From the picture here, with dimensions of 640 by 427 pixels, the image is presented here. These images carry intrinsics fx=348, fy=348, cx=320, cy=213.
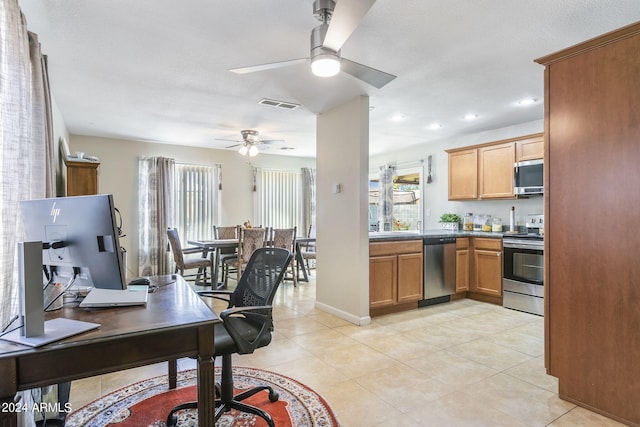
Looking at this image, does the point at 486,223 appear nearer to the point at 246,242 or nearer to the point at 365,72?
the point at 246,242

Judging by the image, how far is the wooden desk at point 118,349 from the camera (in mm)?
1048

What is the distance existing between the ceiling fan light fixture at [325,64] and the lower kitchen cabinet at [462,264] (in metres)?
3.32

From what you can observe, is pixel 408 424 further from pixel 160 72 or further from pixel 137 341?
pixel 160 72

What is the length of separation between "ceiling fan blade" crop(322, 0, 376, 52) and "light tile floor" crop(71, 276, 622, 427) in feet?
7.09

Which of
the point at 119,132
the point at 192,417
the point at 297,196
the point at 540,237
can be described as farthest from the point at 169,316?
the point at 297,196

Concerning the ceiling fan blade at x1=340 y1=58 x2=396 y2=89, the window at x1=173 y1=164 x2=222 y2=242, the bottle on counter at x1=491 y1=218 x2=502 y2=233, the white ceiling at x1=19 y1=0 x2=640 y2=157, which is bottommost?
the bottle on counter at x1=491 y1=218 x2=502 y2=233

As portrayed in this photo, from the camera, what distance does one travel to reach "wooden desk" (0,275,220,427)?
1048 mm

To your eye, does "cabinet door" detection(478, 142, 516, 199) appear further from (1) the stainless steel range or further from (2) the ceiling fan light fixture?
(2) the ceiling fan light fixture

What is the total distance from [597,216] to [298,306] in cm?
326

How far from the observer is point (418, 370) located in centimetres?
261

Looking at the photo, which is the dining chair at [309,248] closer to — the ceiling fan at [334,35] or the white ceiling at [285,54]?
the white ceiling at [285,54]

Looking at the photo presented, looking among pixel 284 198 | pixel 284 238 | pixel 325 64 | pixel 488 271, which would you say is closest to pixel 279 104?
pixel 325 64

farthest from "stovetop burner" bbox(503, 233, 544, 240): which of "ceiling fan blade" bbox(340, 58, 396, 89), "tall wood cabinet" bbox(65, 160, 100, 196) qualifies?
"tall wood cabinet" bbox(65, 160, 100, 196)

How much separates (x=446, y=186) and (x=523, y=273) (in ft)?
6.94
